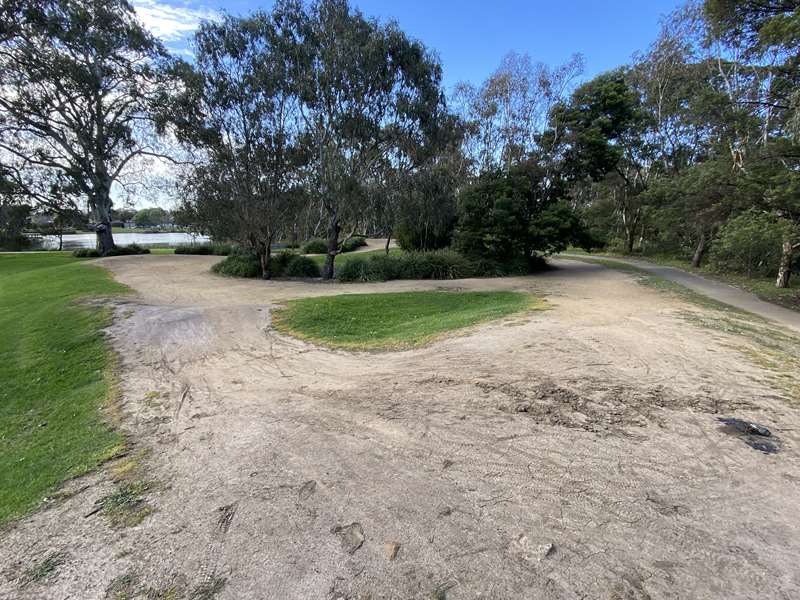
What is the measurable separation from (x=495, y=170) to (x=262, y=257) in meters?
12.2

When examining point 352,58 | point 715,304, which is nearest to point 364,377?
point 715,304

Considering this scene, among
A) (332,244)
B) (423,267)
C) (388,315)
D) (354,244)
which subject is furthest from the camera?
(354,244)

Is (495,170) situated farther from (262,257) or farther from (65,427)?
(65,427)

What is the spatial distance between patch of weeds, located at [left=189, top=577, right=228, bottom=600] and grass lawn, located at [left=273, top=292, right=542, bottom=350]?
4.44 m

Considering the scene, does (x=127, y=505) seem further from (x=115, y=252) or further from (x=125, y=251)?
(x=125, y=251)

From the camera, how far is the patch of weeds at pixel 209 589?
6.31 feet

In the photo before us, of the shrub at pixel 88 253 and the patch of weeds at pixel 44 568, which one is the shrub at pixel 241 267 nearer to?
the shrub at pixel 88 253

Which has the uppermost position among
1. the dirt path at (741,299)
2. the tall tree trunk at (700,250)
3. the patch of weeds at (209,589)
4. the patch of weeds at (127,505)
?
the tall tree trunk at (700,250)

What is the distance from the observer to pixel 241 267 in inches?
685

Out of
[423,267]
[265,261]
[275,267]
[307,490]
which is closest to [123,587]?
[307,490]

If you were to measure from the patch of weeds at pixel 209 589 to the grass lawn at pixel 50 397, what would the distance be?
5.74 feet

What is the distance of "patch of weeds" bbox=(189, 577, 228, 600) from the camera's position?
6.31ft

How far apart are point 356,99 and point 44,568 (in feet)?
50.2

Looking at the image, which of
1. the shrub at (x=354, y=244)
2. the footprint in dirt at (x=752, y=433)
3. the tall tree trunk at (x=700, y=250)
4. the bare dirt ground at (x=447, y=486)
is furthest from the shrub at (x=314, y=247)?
the footprint in dirt at (x=752, y=433)
